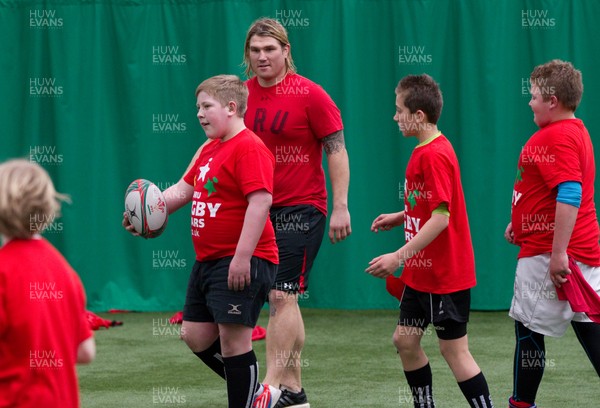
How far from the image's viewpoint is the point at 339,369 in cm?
634

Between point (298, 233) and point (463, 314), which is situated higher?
point (298, 233)

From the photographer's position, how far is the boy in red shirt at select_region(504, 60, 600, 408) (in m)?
4.46

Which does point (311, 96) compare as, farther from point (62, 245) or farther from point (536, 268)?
point (62, 245)

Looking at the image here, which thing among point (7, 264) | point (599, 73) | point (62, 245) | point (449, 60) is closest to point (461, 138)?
point (449, 60)

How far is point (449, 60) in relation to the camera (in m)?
8.42

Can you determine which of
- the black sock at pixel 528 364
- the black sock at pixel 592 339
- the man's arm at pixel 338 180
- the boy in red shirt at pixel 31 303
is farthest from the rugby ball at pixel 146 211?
the black sock at pixel 592 339

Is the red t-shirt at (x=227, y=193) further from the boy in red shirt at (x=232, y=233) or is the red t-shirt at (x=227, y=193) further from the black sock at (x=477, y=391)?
the black sock at (x=477, y=391)

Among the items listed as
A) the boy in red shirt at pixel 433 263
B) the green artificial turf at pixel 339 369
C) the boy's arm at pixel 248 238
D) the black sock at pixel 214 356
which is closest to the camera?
the boy's arm at pixel 248 238

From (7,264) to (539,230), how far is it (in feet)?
8.26

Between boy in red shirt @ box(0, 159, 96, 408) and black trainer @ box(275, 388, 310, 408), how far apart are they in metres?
2.34

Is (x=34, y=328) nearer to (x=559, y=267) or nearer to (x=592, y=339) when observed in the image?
(x=559, y=267)

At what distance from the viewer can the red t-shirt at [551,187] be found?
4.48 m

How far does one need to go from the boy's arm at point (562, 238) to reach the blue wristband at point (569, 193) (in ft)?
0.06

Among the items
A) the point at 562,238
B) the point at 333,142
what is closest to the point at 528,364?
the point at 562,238
